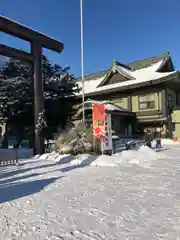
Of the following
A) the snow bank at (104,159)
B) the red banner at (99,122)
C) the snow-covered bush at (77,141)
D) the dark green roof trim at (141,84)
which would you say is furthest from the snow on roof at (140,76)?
the snow-covered bush at (77,141)

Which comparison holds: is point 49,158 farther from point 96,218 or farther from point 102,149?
point 96,218

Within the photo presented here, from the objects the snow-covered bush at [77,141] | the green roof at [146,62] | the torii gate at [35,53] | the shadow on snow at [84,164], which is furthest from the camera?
the green roof at [146,62]

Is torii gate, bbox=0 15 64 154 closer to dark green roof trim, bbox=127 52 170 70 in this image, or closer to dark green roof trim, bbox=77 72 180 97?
dark green roof trim, bbox=77 72 180 97

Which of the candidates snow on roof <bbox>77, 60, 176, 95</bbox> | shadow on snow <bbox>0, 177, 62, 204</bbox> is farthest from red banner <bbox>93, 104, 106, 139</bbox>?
snow on roof <bbox>77, 60, 176, 95</bbox>

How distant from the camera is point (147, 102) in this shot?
25547 millimetres

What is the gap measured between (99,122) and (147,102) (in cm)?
1403

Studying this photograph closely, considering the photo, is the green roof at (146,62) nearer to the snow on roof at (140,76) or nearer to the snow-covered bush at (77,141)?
the snow on roof at (140,76)

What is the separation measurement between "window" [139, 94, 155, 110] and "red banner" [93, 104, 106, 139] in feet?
44.9

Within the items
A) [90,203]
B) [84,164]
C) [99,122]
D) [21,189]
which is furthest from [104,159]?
[90,203]

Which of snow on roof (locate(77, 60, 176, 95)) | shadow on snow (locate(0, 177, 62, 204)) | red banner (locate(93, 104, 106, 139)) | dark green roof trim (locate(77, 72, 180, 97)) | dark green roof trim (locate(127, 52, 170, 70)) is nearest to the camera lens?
shadow on snow (locate(0, 177, 62, 204))

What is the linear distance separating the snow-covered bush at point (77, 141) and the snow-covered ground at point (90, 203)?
8.84 feet

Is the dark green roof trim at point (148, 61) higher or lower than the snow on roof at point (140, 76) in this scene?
higher

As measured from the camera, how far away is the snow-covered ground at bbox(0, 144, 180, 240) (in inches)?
157

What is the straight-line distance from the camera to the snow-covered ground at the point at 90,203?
13.1ft
